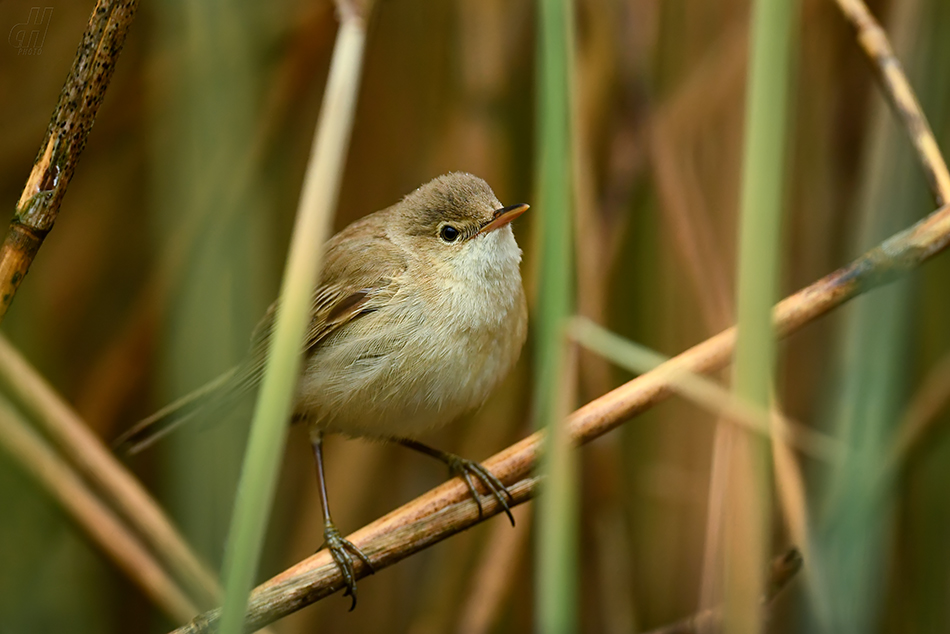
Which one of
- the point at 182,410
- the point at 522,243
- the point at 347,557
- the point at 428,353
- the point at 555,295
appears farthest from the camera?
the point at 522,243

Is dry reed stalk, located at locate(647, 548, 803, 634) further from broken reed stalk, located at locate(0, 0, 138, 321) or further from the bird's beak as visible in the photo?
broken reed stalk, located at locate(0, 0, 138, 321)

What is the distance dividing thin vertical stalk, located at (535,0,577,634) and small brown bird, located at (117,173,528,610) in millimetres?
601

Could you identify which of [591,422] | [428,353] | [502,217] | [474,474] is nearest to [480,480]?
[474,474]

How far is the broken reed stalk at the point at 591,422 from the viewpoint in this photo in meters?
1.27

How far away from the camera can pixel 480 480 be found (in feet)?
5.57

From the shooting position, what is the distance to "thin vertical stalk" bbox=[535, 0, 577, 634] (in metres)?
0.93


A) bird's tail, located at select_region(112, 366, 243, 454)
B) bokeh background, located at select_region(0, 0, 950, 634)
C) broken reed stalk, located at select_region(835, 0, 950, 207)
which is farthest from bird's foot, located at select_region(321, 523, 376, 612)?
broken reed stalk, located at select_region(835, 0, 950, 207)

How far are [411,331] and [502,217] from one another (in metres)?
0.30

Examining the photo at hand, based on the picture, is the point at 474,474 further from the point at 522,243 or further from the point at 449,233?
the point at 522,243

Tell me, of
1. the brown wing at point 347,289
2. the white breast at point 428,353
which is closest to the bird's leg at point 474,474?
the white breast at point 428,353

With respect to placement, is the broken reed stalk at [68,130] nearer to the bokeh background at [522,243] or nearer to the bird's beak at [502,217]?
the bokeh background at [522,243]

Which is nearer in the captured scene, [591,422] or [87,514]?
[591,422]

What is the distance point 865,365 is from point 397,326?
2.90 feet

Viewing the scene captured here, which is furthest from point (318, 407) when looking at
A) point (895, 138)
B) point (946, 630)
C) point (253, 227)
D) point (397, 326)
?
point (946, 630)
